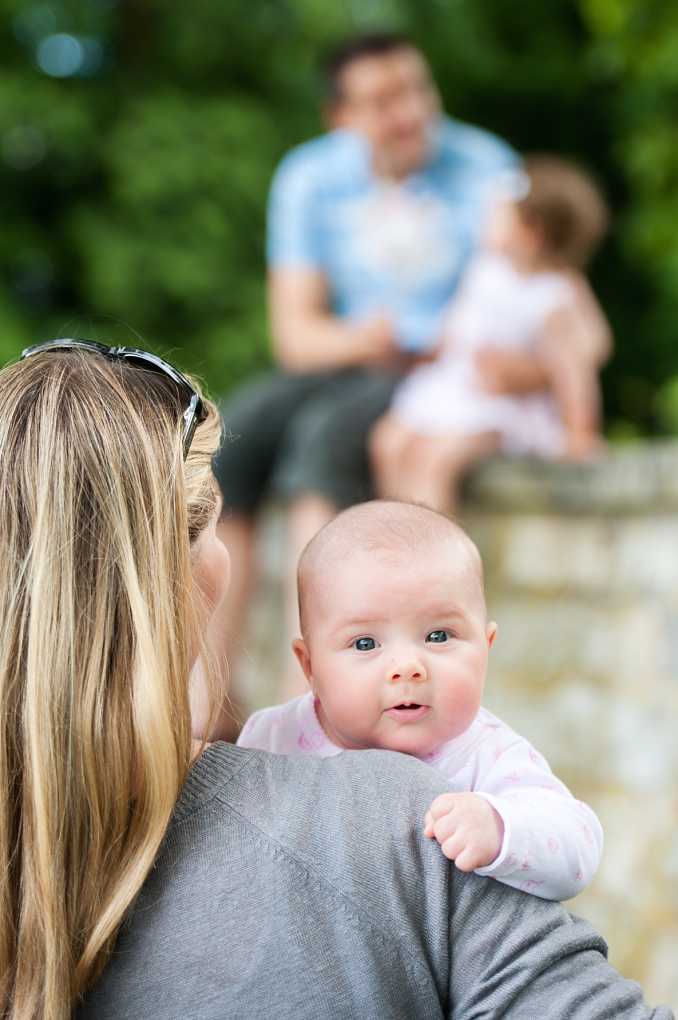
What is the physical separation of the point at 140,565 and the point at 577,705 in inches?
111

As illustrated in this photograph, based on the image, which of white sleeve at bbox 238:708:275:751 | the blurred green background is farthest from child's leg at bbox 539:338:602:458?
the blurred green background

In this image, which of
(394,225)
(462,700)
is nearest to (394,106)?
(394,225)

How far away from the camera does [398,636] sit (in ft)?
3.93

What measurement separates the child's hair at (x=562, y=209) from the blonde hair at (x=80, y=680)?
276cm

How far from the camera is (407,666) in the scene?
3.85ft

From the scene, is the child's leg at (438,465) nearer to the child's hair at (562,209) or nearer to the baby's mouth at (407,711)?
the child's hair at (562,209)

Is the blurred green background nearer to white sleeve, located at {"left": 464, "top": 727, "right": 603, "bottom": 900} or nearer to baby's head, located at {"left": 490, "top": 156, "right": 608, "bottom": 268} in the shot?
baby's head, located at {"left": 490, "top": 156, "right": 608, "bottom": 268}

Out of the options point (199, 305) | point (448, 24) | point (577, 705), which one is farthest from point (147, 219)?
point (577, 705)

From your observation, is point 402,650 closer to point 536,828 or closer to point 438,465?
point 536,828

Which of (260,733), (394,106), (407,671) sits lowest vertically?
(260,733)

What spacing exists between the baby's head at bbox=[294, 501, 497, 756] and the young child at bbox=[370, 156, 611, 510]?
225 cm

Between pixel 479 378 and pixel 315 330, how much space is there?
49 centimetres

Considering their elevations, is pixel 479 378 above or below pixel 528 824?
below

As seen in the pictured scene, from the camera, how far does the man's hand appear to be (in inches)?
142
